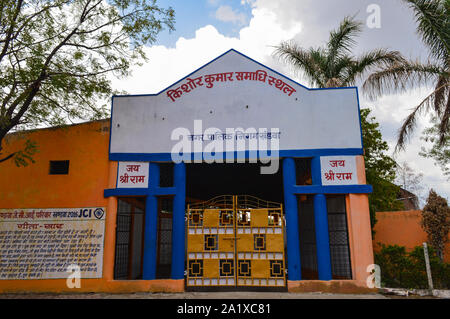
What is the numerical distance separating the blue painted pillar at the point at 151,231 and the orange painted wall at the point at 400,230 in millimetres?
8113

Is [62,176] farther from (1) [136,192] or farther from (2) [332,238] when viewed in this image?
(2) [332,238]

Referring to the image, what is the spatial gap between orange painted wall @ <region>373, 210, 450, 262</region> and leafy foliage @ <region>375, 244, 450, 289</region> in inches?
35.3

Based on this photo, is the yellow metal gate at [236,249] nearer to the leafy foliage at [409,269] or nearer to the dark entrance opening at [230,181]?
the dark entrance opening at [230,181]

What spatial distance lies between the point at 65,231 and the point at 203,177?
6110 millimetres

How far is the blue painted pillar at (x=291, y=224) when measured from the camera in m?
9.62

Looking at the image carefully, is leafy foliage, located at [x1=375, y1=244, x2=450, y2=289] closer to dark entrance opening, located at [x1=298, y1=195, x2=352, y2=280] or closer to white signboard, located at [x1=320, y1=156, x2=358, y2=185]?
dark entrance opening, located at [x1=298, y1=195, x2=352, y2=280]

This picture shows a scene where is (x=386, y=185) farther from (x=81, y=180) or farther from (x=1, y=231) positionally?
(x=1, y=231)

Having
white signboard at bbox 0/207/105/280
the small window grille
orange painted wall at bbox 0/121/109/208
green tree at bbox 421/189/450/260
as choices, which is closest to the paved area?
white signboard at bbox 0/207/105/280

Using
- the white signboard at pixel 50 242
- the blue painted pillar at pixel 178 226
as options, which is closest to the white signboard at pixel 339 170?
the blue painted pillar at pixel 178 226

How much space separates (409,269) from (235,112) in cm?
761

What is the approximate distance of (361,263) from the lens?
9.55 meters
